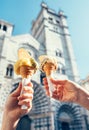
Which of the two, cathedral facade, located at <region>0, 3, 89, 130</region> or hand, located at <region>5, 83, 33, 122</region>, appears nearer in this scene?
hand, located at <region>5, 83, 33, 122</region>

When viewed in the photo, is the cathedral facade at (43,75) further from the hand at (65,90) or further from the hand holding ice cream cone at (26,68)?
the hand holding ice cream cone at (26,68)

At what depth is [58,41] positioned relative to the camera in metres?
15.1

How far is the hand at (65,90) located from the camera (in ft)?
3.02

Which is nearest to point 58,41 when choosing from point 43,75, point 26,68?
point 43,75

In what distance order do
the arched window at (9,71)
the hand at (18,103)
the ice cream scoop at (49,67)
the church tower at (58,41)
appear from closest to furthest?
1. the hand at (18,103)
2. the ice cream scoop at (49,67)
3. the arched window at (9,71)
4. the church tower at (58,41)

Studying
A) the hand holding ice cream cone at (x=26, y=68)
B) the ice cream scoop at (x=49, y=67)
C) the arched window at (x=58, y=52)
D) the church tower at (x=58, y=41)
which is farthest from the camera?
the arched window at (x=58, y=52)

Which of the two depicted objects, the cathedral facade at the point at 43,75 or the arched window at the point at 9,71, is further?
the arched window at the point at 9,71

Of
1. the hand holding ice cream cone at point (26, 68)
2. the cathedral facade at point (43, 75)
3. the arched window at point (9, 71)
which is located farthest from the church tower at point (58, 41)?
the hand holding ice cream cone at point (26, 68)

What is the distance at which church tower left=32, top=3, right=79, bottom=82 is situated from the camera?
13.2m

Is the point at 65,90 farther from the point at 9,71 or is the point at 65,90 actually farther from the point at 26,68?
the point at 9,71

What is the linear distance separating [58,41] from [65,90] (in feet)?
47.2

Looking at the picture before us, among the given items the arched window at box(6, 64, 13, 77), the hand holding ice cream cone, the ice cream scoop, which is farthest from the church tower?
the hand holding ice cream cone

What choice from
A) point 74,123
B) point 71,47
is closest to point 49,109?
point 74,123

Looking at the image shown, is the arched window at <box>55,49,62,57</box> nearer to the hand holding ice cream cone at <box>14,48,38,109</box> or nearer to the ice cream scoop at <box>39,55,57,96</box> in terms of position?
the ice cream scoop at <box>39,55,57,96</box>
